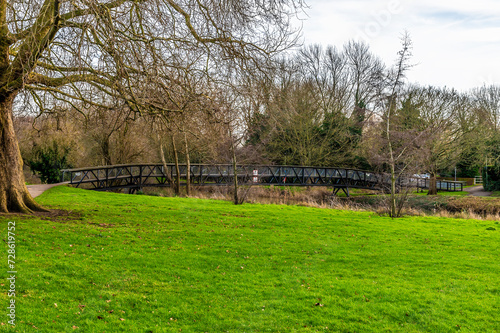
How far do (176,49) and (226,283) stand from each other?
15.9 feet

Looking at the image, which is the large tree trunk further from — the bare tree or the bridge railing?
the bridge railing

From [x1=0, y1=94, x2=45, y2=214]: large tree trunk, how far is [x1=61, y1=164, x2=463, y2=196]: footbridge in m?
12.6

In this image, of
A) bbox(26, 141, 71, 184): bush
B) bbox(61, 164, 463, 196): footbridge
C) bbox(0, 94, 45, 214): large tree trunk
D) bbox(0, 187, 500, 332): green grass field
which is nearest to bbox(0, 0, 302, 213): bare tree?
bbox(0, 94, 45, 214): large tree trunk

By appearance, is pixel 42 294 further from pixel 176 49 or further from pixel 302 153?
pixel 302 153

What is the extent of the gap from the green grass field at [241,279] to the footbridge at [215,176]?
11.6 m

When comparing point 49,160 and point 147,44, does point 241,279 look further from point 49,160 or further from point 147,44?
point 49,160

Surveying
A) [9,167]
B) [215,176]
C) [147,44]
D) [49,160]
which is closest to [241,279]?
[147,44]

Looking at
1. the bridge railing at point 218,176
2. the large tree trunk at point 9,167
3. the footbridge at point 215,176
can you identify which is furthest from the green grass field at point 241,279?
the bridge railing at point 218,176

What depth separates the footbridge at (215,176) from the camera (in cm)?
2364

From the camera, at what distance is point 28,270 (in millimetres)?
5777

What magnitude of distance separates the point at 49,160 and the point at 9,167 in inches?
691

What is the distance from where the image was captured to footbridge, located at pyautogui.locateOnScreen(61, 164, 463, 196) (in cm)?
2364

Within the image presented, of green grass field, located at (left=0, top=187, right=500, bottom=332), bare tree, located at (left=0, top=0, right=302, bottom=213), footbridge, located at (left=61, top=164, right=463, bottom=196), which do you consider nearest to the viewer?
green grass field, located at (left=0, top=187, right=500, bottom=332)

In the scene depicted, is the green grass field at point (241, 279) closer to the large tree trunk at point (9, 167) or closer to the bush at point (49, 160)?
the large tree trunk at point (9, 167)
